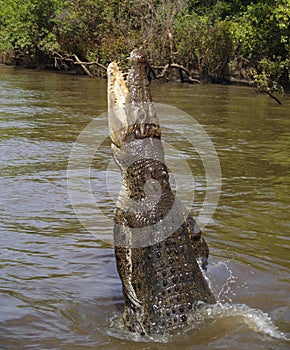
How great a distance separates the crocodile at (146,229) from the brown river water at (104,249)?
178 mm

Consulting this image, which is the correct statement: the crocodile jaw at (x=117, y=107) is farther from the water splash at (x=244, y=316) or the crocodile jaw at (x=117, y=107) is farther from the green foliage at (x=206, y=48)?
the green foliage at (x=206, y=48)

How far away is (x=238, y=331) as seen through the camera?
3.96 meters

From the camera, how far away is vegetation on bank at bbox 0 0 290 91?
22219mm

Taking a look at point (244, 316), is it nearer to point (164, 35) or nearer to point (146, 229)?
point (146, 229)

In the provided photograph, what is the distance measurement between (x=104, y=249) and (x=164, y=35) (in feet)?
72.0

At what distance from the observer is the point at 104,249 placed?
17.8ft

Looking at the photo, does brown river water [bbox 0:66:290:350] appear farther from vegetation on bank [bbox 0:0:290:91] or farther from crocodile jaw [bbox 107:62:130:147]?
vegetation on bank [bbox 0:0:290:91]

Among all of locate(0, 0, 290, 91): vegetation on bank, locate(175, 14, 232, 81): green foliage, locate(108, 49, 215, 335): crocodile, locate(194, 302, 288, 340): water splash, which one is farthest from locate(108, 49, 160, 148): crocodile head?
locate(175, 14, 232, 81): green foliage

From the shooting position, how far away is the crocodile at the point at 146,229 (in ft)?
12.1

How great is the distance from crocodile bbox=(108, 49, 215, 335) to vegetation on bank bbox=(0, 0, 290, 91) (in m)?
16.2

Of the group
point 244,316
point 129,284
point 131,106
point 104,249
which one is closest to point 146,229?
point 129,284

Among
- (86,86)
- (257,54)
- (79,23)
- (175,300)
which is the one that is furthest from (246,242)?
(79,23)

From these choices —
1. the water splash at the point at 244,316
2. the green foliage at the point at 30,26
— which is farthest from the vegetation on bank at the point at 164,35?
the water splash at the point at 244,316

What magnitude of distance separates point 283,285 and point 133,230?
162 centimetres
